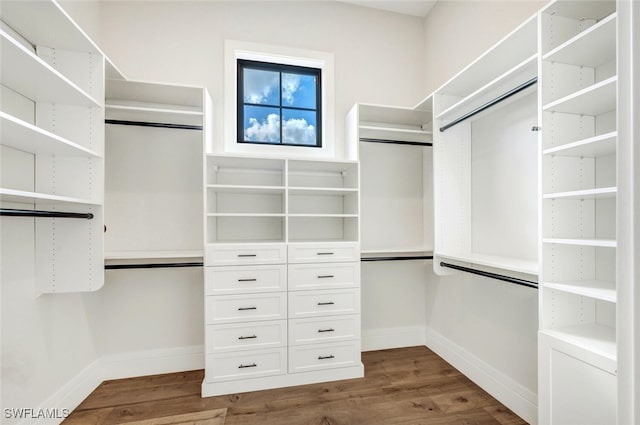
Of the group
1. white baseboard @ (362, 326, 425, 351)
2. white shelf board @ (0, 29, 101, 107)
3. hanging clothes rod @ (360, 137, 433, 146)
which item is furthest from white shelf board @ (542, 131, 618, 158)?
white shelf board @ (0, 29, 101, 107)

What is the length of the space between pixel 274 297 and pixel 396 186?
1563 millimetres

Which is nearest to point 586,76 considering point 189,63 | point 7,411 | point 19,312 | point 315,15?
point 315,15

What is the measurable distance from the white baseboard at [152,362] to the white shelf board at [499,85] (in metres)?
2.73

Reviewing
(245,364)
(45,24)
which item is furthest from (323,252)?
(45,24)

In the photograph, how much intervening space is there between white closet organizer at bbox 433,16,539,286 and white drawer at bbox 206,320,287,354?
132cm

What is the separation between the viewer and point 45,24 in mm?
1579

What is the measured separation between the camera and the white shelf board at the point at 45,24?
1.46m

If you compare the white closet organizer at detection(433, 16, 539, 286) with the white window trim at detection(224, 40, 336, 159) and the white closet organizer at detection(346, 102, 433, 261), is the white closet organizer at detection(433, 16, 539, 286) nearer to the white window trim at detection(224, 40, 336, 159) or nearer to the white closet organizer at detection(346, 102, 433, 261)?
the white closet organizer at detection(346, 102, 433, 261)

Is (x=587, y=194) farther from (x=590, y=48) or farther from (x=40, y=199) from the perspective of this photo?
(x=40, y=199)

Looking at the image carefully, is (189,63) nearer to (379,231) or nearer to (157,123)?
(157,123)

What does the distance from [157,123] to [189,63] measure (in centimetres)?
61

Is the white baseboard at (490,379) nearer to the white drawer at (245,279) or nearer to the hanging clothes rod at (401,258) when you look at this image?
the hanging clothes rod at (401,258)

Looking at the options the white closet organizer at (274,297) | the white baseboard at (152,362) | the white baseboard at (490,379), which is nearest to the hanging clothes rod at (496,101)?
the white closet organizer at (274,297)

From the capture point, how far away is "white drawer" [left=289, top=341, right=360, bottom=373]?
228 centimetres
